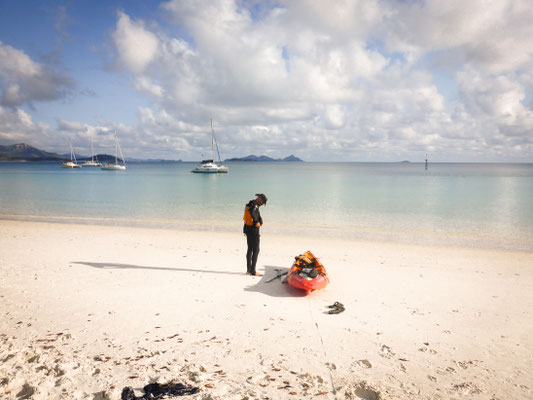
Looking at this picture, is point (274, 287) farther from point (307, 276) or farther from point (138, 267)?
point (138, 267)

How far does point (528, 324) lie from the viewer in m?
6.70

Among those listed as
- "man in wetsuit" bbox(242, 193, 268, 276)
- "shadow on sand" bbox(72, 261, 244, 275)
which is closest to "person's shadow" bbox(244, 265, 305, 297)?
"man in wetsuit" bbox(242, 193, 268, 276)

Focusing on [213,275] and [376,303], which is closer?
[376,303]

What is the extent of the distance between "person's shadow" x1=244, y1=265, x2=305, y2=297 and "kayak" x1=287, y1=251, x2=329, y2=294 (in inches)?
9.6

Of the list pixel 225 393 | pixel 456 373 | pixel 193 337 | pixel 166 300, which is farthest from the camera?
pixel 166 300

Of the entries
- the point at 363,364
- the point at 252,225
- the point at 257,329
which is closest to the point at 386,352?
the point at 363,364

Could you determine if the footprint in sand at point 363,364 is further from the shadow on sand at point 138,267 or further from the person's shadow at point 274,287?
the shadow on sand at point 138,267

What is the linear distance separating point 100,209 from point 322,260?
24.2 meters

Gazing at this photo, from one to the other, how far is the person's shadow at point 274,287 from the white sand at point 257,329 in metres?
0.06

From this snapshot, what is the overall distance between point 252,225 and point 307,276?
2.20 metres

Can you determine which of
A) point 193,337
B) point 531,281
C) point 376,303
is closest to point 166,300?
point 193,337

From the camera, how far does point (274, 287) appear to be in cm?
863

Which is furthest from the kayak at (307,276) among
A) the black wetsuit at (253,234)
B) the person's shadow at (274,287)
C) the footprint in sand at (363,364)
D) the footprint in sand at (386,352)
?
the footprint in sand at (363,364)

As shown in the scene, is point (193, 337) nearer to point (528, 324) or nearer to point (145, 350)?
point (145, 350)
